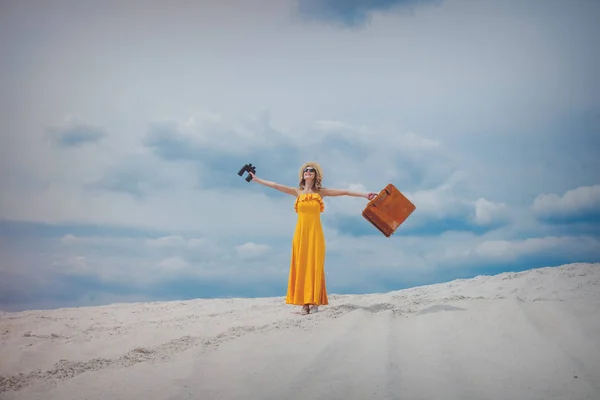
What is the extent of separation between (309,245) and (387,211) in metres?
1.03

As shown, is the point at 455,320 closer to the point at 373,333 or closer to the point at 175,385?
the point at 373,333

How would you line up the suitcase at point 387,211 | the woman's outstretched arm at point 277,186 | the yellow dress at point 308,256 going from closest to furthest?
1. the suitcase at point 387,211
2. the yellow dress at point 308,256
3. the woman's outstretched arm at point 277,186

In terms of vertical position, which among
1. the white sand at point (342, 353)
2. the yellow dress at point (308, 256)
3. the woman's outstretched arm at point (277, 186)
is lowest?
the white sand at point (342, 353)

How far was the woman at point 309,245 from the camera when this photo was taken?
6625mm

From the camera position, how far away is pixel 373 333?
16.4 feet

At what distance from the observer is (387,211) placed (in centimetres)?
650

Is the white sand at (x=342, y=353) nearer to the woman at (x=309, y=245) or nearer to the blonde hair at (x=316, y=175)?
the woman at (x=309, y=245)

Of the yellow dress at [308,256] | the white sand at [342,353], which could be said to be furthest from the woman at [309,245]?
the white sand at [342,353]

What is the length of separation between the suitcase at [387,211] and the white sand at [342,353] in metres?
0.94

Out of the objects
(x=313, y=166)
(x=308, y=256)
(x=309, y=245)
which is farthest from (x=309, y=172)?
(x=308, y=256)

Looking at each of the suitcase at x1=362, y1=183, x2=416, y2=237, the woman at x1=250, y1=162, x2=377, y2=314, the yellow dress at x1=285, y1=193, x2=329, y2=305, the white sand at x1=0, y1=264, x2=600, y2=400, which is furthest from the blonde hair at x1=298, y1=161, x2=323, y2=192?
the white sand at x1=0, y1=264, x2=600, y2=400

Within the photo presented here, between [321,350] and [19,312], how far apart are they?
5.67 meters

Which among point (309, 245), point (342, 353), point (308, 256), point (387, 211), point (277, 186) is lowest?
point (342, 353)

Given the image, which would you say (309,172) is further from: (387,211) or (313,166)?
(387,211)
